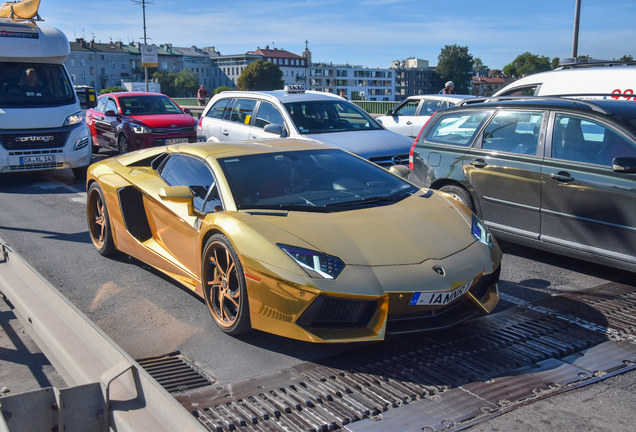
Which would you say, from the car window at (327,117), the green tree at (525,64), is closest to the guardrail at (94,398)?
the car window at (327,117)

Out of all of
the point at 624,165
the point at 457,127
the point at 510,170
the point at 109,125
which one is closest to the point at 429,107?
the point at 109,125

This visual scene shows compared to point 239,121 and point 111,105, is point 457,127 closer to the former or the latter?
point 239,121

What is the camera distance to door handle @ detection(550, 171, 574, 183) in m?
5.42

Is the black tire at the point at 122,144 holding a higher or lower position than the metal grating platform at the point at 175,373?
higher

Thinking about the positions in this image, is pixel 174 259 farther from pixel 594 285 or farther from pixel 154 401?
pixel 594 285

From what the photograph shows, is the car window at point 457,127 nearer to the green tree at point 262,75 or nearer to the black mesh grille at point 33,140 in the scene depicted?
the black mesh grille at point 33,140

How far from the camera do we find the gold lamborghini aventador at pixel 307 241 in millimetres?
3529

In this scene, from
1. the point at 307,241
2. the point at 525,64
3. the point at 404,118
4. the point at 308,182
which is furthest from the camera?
the point at 525,64

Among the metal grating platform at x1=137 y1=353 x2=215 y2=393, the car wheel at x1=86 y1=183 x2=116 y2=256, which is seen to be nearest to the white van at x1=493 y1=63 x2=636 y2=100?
the car wheel at x1=86 y1=183 x2=116 y2=256

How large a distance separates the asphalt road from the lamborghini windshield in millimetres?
957

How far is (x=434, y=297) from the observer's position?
3.57 m

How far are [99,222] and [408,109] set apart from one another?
10521 mm

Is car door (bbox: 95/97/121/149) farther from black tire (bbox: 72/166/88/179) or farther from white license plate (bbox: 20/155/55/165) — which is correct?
white license plate (bbox: 20/155/55/165)

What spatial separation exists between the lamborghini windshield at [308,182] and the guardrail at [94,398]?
1.81 m
